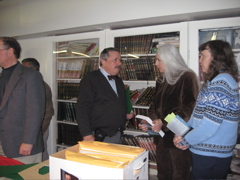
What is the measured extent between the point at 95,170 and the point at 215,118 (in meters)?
0.90

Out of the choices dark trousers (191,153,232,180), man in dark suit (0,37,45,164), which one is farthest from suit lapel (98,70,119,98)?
dark trousers (191,153,232,180)

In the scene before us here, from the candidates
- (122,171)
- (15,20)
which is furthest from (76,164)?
(15,20)

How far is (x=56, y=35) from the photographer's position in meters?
3.47

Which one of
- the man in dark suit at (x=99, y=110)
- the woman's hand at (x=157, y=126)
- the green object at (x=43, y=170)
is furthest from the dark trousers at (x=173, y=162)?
the green object at (x=43, y=170)

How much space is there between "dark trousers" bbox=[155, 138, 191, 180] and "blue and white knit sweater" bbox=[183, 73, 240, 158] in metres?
0.39

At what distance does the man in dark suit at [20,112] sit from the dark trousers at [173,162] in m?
1.23

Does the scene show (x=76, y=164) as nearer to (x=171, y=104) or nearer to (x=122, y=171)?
(x=122, y=171)

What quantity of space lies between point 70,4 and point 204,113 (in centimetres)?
262

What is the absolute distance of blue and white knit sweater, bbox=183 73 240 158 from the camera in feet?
4.00

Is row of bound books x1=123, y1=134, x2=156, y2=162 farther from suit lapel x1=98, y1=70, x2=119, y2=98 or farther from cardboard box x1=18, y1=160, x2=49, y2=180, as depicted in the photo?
cardboard box x1=18, y1=160, x2=49, y2=180

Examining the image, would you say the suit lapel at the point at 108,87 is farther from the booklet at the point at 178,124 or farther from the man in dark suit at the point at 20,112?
the booklet at the point at 178,124

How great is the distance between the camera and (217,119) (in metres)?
1.22

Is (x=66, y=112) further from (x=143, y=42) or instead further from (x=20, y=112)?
(x=143, y=42)

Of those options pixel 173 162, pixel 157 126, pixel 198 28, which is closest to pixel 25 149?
pixel 157 126
